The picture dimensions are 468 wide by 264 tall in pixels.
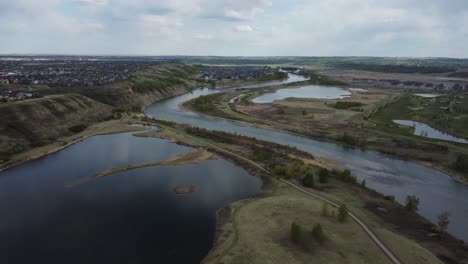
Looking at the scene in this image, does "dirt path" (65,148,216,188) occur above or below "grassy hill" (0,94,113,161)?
below

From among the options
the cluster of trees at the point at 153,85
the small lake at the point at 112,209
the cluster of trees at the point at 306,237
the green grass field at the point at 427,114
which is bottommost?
the small lake at the point at 112,209

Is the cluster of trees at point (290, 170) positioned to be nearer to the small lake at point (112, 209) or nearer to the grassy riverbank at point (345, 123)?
→ the small lake at point (112, 209)

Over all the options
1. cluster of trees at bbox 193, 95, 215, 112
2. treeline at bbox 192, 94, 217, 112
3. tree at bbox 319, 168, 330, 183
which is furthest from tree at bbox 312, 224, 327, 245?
cluster of trees at bbox 193, 95, 215, 112

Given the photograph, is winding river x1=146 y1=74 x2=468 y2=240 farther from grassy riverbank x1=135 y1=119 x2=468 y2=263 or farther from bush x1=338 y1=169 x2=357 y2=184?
grassy riverbank x1=135 y1=119 x2=468 y2=263

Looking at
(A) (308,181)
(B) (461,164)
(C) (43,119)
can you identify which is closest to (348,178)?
(A) (308,181)

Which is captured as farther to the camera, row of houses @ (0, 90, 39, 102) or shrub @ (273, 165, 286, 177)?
row of houses @ (0, 90, 39, 102)

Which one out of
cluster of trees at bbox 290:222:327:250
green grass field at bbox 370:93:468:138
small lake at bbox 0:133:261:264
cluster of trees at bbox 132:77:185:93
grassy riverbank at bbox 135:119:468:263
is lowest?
small lake at bbox 0:133:261:264

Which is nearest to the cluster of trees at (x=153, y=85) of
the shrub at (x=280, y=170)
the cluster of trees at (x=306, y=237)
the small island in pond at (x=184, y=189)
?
the small island in pond at (x=184, y=189)
